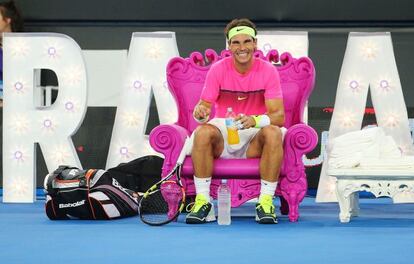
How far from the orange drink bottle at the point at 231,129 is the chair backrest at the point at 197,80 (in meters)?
0.72

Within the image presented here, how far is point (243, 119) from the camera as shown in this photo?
13.0 ft

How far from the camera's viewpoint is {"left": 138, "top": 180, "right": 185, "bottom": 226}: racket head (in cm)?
396

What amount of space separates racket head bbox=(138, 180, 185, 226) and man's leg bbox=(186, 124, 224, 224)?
4.2 inches

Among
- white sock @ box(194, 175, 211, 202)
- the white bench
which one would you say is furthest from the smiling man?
the white bench

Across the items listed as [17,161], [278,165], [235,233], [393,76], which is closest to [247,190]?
[278,165]

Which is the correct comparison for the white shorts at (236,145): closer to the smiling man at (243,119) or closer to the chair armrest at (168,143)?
the smiling man at (243,119)

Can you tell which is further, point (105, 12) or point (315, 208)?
point (105, 12)

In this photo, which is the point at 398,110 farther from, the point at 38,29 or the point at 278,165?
the point at 38,29

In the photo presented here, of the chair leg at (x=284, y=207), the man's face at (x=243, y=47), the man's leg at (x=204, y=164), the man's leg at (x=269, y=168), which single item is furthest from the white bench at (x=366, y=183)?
the man's face at (x=243, y=47)

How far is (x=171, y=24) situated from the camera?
6547mm

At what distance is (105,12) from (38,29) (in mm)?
573

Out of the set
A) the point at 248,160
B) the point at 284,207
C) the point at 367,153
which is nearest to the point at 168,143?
the point at 248,160

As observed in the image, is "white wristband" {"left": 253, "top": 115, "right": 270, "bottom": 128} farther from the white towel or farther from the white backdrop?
the white backdrop

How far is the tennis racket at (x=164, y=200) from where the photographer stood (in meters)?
3.95
